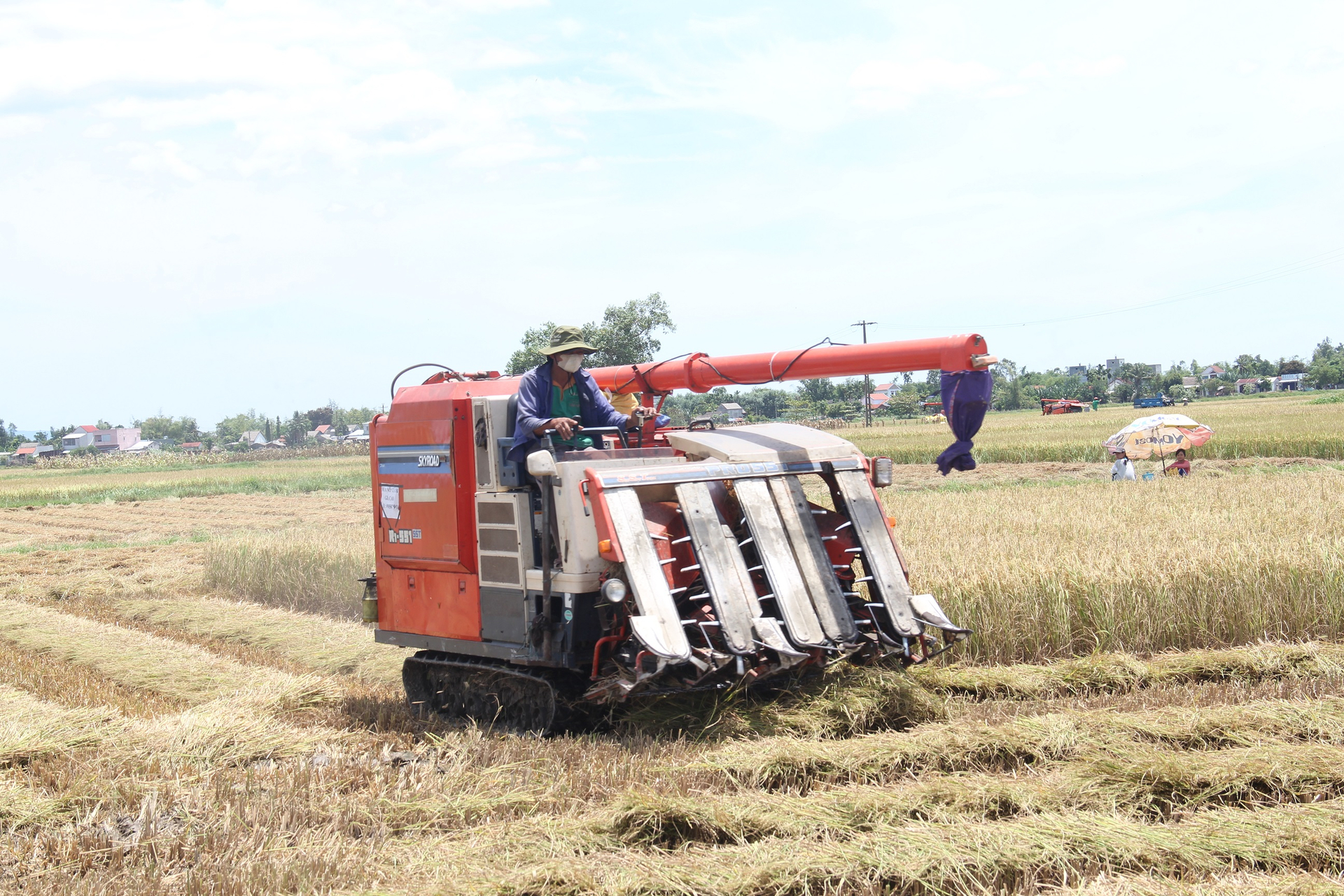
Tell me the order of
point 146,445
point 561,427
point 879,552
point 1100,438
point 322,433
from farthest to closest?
point 146,445 → point 322,433 → point 1100,438 → point 879,552 → point 561,427

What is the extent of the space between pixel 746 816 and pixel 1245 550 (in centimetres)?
621

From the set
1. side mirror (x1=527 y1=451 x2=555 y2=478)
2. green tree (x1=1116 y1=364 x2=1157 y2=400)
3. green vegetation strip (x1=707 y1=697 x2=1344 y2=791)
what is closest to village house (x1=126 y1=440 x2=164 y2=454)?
green tree (x1=1116 y1=364 x2=1157 y2=400)

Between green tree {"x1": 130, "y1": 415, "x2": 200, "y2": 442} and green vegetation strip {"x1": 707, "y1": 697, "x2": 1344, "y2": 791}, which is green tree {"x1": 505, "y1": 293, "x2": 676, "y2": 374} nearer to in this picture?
green vegetation strip {"x1": 707, "y1": 697, "x2": 1344, "y2": 791}

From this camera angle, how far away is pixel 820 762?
5.78 m

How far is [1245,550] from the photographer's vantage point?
9.32 meters

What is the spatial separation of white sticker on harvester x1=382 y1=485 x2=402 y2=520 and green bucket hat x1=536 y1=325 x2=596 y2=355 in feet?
5.09

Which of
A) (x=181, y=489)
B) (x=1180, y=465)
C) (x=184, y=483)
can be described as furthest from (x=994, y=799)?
(x=184, y=483)

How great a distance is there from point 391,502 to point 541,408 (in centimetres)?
149

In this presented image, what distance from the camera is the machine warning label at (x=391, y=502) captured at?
26.3ft

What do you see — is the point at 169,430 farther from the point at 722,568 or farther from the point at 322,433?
the point at 722,568

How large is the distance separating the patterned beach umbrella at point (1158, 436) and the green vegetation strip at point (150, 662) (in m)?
18.7

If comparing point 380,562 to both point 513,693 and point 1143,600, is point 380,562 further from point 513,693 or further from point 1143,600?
point 1143,600

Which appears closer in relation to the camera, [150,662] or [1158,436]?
[150,662]

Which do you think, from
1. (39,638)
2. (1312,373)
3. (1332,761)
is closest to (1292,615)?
(1332,761)
